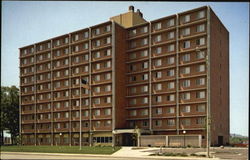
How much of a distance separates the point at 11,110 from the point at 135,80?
4480 cm

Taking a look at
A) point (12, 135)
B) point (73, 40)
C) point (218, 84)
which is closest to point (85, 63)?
point (73, 40)

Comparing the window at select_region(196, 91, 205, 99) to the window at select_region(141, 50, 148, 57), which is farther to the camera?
the window at select_region(141, 50, 148, 57)

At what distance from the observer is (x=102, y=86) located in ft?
236

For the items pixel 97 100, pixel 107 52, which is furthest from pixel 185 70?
pixel 97 100

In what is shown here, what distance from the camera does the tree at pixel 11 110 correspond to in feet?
296

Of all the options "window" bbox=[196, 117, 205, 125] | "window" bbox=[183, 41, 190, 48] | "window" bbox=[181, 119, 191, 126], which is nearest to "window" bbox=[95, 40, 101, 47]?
"window" bbox=[183, 41, 190, 48]

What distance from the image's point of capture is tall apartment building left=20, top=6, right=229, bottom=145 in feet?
208

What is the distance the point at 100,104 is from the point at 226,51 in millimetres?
34097

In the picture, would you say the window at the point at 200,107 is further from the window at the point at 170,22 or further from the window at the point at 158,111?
the window at the point at 170,22

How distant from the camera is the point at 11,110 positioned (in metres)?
92.8

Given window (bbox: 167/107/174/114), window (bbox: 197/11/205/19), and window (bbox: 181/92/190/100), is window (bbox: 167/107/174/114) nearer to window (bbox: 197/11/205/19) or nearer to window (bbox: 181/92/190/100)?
window (bbox: 181/92/190/100)

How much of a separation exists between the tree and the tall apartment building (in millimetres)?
11578

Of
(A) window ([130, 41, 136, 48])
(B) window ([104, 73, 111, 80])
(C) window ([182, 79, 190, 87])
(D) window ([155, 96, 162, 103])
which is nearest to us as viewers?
(C) window ([182, 79, 190, 87])

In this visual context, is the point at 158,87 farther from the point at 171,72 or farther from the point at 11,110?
the point at 11,110
